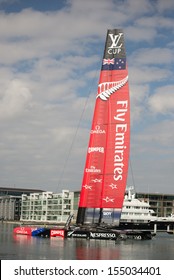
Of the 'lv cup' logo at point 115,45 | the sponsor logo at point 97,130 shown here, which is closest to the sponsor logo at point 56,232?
the sponsor logo at point 97,130

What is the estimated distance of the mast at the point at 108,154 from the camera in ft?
201

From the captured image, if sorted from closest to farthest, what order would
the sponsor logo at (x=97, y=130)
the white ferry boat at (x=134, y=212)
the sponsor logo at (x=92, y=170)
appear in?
the sponsor logo at (x=92, y=170), the sponsor logo at (x=97, y=130), the white ferry boat at (x=134, y=212)

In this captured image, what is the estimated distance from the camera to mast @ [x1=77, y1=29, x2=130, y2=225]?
61.4 m

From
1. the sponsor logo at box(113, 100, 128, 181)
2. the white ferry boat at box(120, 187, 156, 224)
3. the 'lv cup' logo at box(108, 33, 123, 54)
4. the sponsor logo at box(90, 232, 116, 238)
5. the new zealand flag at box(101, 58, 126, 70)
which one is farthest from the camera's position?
the white ferry boat at box(120, 187, 156, 224)

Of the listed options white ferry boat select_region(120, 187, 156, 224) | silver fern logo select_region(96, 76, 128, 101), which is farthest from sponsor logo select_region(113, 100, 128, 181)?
white ferry boat select_region(120, 187, 156, 224)

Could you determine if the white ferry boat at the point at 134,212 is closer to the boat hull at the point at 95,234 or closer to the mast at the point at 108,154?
the boat hull at the point at 95,234

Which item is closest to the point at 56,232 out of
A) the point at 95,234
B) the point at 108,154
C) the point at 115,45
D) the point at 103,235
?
the point at 95,234

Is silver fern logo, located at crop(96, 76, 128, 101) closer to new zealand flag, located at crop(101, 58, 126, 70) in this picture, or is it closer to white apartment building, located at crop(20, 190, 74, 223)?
new zealand flag, located at crop(101, 58, 126, 70)

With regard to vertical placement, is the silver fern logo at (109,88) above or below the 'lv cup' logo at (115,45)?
below

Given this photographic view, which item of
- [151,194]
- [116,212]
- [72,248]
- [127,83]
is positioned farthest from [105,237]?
[151,194]

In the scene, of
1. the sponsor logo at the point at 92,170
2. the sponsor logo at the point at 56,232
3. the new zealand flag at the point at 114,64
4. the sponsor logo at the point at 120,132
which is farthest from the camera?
the new zealand flag at the point at 114,64

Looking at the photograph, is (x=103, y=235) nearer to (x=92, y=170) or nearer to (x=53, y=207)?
(x=92, y=170)
